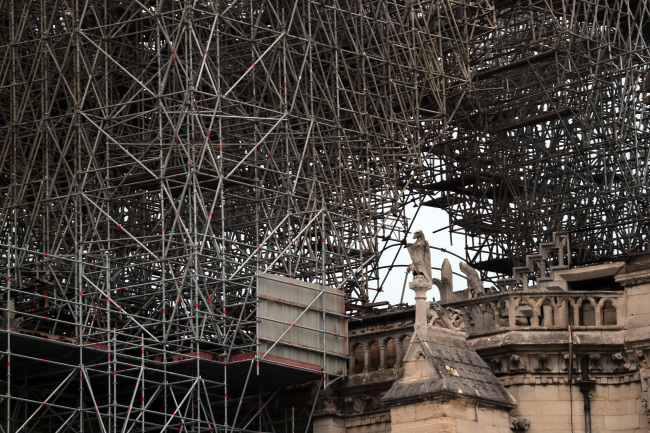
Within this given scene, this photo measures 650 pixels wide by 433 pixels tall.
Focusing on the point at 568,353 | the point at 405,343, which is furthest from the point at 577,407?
the point at 405,343

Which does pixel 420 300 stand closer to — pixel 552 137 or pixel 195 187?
pixel 195 187

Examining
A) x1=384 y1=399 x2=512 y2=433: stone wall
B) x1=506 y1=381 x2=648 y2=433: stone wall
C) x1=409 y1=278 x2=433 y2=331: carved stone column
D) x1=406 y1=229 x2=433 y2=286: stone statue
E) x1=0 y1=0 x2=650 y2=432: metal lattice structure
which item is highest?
x1=0 y1=0 x2=650 y2=432: metal lattice structure

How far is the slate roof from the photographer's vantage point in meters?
46.2

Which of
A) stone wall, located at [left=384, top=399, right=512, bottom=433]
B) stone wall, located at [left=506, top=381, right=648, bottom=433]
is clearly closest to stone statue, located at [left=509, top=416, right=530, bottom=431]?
stone wall, located at [left=506, top=381, right=648, bottom=433]

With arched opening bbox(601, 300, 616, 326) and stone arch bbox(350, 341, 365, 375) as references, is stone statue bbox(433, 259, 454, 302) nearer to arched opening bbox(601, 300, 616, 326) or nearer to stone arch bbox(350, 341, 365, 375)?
stone arch bbox(350, 341, 365, 375)

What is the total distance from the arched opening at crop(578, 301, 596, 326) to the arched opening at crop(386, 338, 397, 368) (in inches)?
210

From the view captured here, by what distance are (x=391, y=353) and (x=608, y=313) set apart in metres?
6.30

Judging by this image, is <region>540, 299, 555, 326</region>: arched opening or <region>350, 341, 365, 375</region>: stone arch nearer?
<region>540, 299, 555, 326</region>: arched opening

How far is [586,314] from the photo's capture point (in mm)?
49344

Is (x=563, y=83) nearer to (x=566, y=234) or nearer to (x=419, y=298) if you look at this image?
(x=566, y=234)

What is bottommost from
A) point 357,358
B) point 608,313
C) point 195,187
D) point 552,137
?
point 608,313

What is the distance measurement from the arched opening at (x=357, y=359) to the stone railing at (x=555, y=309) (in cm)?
474

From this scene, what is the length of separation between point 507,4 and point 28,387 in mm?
22358

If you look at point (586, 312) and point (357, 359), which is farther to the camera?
point (357, 359)
